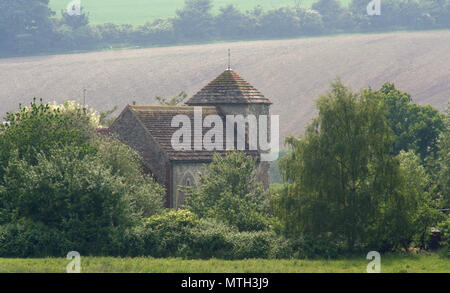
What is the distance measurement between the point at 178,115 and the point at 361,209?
2346 centimetres

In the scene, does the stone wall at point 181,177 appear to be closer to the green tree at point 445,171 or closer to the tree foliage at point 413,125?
the green tree at point 445,171

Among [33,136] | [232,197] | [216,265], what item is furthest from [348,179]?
[33,136]

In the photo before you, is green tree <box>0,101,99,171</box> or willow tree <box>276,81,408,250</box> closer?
willow tree <box>276,81,408,250</box>

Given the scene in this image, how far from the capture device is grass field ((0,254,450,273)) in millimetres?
34094

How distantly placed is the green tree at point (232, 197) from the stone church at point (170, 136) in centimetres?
725

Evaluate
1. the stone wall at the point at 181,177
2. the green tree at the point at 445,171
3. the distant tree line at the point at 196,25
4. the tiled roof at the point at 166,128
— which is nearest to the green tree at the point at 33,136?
the tiled roof at the point at 166,128

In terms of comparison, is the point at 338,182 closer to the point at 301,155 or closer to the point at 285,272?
the point at 301,155

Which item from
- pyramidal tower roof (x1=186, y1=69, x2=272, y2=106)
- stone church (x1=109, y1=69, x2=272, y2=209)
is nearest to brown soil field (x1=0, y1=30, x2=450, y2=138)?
pyramidal tower roof (x1=186, y1=69, x2=272, y2=106)

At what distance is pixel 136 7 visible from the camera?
178m

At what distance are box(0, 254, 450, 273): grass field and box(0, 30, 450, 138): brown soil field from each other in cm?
6997

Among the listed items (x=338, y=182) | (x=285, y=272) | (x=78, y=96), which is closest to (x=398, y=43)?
(x=78, y=96)

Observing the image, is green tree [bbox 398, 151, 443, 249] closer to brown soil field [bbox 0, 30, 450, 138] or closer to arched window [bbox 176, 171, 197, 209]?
arched window [bbox 176, 171, 197, 209]

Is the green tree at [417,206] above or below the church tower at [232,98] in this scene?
below

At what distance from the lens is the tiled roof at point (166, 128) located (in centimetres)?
5866
